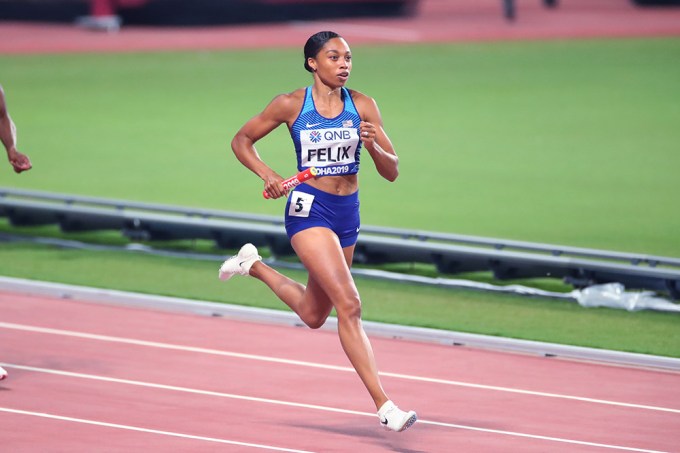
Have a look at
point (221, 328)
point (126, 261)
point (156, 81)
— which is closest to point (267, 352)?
point (221, 328)

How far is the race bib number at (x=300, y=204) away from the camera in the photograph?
28.6ft

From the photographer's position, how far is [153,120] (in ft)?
80.5

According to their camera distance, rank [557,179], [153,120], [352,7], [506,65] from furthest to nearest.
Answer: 1. [352,7]
2. [506,65]
3. [153,120]
4. [557,179]

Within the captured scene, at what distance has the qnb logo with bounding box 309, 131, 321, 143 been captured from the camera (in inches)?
343

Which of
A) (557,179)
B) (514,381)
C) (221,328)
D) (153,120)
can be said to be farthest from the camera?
(153,120)

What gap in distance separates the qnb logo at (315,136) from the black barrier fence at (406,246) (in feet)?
15.7

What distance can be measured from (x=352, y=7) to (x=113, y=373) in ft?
106

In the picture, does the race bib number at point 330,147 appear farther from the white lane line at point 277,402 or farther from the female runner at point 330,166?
the white lane line at point 277,402

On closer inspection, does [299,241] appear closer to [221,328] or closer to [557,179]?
[221,328]

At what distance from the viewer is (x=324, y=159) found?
8.71 m

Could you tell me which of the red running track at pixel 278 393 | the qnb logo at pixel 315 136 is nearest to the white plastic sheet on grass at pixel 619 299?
the red running track at pixel 278 393

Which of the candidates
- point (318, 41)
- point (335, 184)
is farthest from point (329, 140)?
point (318, 41)

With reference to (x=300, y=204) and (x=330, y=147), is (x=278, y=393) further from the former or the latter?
(x=330, y=147)

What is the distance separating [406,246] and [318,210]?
5.05 m
